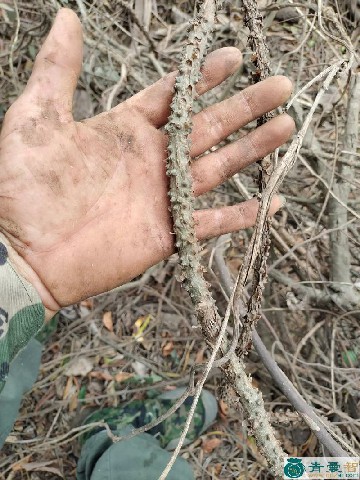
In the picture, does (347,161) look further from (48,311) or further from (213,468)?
(213,468)

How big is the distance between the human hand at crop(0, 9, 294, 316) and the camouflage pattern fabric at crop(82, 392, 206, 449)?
851mm

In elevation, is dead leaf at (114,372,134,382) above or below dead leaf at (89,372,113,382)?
below

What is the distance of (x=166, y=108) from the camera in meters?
1.67

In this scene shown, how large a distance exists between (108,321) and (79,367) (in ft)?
0.89

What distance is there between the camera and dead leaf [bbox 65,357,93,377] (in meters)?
2.39

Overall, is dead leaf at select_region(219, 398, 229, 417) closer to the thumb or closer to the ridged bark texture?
the ridged bark texture

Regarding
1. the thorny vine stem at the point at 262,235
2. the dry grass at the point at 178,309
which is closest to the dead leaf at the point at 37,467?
the dry grass at the point at 178,309

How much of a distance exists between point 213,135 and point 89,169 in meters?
0.46

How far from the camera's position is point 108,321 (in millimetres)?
2490

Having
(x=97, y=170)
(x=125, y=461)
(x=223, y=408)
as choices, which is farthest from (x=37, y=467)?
(x=97, y=170)

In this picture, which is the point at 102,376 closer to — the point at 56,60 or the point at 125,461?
the point at 125,461

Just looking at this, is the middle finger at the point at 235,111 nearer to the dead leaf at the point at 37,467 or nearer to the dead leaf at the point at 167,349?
the dead leaf at the point at 167,349

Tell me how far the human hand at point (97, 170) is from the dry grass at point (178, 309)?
1.31 feet

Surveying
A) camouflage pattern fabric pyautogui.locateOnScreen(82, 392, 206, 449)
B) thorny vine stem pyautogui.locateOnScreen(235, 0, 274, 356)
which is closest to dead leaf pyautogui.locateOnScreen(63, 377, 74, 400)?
camouflage pattern fabric pyautogui.locateOnScreen(82, 392, 206, 449)
